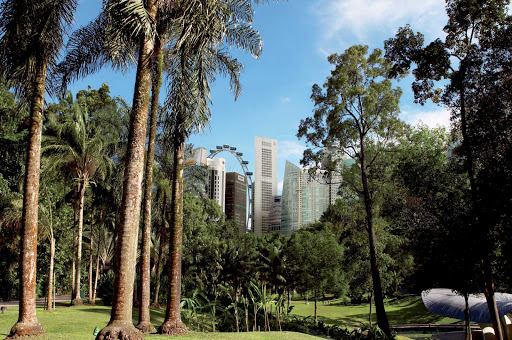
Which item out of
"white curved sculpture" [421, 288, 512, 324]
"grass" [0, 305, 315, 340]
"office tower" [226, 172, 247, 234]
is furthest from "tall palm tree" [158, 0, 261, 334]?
"office tower" [226, 172, 247, 234]

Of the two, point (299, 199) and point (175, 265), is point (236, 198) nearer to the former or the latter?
point (299, 199)

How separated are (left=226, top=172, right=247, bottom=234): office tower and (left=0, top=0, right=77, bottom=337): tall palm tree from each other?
107366 millimetres

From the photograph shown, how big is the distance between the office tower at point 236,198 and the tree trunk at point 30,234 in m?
108

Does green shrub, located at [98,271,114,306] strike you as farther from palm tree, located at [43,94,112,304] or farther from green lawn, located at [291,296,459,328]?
green lawn, located at [291,296,459,328]

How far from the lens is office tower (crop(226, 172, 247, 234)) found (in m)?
122

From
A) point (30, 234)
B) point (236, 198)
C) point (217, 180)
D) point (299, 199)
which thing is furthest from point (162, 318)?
point (299, 199)

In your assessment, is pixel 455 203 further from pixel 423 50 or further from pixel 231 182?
pixel 231 182

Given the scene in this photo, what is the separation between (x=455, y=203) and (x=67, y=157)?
1846cm

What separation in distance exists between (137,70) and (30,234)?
5.00 m

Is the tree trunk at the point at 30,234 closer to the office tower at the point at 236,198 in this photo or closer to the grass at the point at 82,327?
the grass at the point at 82,327

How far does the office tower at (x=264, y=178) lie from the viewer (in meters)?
150

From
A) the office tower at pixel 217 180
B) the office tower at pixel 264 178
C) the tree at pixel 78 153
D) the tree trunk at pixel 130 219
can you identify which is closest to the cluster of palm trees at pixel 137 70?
the tree trunk at pixel 130 219

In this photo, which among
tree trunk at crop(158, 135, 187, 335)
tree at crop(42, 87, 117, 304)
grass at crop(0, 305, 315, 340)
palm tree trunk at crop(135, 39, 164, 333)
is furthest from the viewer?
tree at crop(42, 87, 117, 304)

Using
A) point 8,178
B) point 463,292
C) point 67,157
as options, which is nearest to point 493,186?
point 463,292
